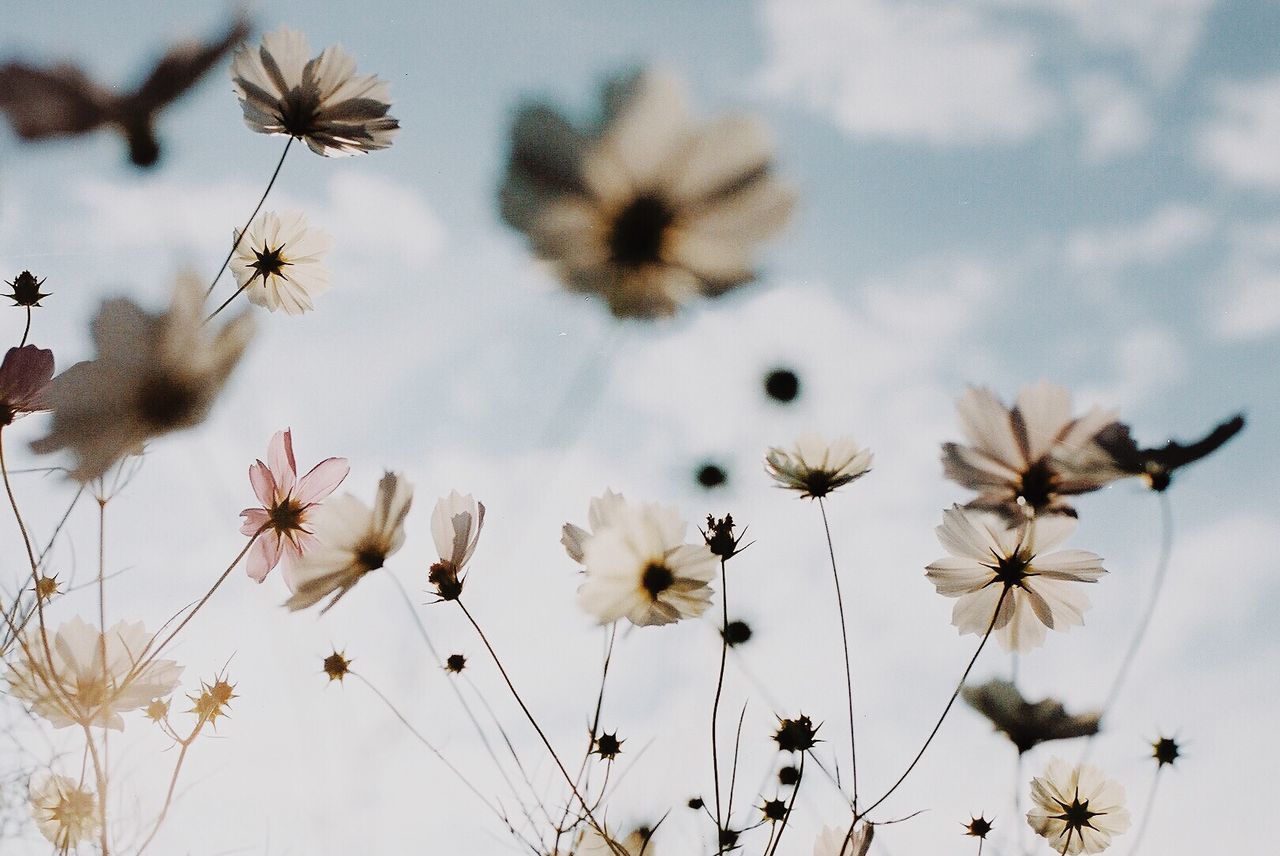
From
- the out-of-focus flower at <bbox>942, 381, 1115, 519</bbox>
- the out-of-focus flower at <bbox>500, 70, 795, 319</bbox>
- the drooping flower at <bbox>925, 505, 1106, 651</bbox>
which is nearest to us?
the out-of-focus flower at <bbox>500, 70, 795, 319</bbox>

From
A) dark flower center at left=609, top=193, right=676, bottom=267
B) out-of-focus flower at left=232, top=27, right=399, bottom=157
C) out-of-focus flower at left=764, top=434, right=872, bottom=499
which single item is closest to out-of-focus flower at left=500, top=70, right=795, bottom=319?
dark flower center at left=609, top=193, right=676, bottom=267

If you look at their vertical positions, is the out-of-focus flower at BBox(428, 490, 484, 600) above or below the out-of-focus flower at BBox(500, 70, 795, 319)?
above

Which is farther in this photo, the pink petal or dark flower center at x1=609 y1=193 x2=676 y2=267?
the pink petal

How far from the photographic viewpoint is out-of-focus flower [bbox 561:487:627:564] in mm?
531

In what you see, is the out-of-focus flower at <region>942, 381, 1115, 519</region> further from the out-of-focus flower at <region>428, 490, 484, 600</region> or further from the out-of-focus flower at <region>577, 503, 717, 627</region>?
the out-of-focus flower at <region>428, 490, 484, 600</region>

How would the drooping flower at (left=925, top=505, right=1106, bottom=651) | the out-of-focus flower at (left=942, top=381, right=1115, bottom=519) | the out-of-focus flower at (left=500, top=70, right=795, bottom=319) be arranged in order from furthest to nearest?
the drooping flower at (left=925, top=505, right=1106, bottom=651) → the out-of-focus flower at (left=942, top=381, right=1115, bottom=519) → the out-of-focus flower at (left=500, top=70, right=795, bottom=319)

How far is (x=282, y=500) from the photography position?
0.58 m

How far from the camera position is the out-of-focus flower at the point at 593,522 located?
531 mm

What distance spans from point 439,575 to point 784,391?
35 cm

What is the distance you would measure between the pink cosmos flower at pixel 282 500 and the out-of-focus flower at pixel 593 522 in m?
0.15

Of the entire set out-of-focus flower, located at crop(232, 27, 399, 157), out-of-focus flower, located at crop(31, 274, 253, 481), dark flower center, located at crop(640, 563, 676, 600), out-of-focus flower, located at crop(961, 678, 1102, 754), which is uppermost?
out-of-focus flower, located at crop(232, 27, 399, 157)

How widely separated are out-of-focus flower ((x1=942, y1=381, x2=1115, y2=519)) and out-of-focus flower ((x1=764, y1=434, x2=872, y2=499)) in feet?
0.71

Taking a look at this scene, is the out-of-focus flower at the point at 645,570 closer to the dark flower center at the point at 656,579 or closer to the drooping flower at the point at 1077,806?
the dark flower center at the point at 656,579

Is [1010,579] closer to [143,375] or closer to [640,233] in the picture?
[640,233]
